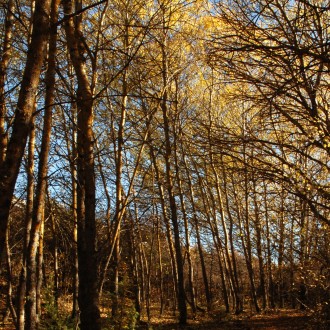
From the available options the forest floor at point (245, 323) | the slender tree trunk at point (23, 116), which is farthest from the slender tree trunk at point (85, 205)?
the forest floor at point (245, 323)

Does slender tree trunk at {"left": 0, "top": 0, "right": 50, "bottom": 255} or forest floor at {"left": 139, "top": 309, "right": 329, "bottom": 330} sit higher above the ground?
slender tree trunk at {"left": 0, "top": 0, "right": 50, "bottom": 255}

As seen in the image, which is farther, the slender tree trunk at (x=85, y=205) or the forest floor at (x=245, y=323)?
the forest floor at (x=245, y=323)

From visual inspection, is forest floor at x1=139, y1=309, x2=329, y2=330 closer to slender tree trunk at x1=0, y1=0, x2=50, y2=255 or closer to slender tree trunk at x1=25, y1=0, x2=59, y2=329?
slender tree trunk at x1=25, y1=0, x2=59, y2=329

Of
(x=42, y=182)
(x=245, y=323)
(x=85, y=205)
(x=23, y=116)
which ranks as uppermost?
(x=42, y=182)

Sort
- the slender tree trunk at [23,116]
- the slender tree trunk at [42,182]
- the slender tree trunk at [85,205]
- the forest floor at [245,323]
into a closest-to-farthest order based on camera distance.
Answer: the slender tree trunk at [23,116] → the slender tree trunk at [42,182] → the slender tree trunk at [85,205] → the forest floor at [245,323]

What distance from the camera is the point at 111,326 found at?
5.98 meters

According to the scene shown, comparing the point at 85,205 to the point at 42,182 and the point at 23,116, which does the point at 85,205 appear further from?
the point at 23,116

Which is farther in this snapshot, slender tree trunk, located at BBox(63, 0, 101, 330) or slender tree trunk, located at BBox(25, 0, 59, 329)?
slender tree trunk, located at BBox(63, 0, 101, 330)

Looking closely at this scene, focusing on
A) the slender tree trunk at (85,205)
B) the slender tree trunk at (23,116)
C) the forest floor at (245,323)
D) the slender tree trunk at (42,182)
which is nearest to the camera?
the slender tree trunk at (23,116)

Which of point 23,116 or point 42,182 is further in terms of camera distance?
point 42,182

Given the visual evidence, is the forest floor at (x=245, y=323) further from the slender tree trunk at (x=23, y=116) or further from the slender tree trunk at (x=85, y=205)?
the slender tree trunk at (x=23, y=116)

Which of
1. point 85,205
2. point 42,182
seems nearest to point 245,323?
point 85,205

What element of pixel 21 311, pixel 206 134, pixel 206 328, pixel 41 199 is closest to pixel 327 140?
pixel 206 134

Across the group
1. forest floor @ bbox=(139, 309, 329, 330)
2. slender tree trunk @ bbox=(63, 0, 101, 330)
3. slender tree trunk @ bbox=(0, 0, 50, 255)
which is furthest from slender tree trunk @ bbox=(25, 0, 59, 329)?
forest floor @ bbox=(139, 309, 329, 330)
